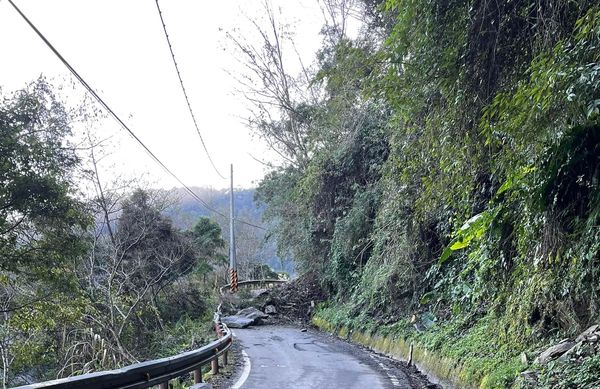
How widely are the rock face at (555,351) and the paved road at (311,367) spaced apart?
2768 millimetres

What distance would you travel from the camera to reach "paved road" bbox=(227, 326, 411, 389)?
805 centimetres

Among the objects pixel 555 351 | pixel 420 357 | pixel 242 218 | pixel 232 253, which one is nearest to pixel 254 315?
pixel 232 253

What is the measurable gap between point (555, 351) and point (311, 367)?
5208 millimetres

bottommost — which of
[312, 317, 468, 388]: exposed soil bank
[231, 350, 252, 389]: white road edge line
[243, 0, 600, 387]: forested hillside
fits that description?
[312, 317, 468, 388]: exposed soil bank

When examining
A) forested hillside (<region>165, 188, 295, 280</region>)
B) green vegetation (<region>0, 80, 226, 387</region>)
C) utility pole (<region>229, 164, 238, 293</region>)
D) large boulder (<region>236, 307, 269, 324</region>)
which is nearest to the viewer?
green vegetation (<region>0, 80, 226, 387</region>)

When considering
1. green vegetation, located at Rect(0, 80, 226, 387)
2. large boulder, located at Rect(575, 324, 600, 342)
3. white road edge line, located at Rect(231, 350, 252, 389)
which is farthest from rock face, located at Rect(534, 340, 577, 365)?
green vegetation, located at Rect(0, 80, 226, 387)

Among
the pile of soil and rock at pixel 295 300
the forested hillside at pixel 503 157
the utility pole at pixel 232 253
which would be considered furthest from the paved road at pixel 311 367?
the utility pole at pixel 232 253

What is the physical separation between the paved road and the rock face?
2768 millimetres

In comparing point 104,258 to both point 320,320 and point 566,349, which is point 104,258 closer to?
point 320,320

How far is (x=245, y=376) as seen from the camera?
8766 millimetres

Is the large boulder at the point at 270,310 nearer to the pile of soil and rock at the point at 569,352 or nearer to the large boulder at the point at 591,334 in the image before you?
the pile of soil and rock at the point at 569,352

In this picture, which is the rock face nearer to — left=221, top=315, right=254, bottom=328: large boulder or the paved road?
the paved road

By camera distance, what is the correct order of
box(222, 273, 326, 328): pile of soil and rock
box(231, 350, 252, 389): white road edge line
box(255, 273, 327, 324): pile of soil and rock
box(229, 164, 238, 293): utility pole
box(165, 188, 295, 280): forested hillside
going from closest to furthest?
1. box(231, 350, 252, 389): white road edge line
2. box(222, 273, 326, 328): pile of soil and rock
3. box(255, 273, 327, 324): pile of soil and rock
4. box(229, 164, 238, 293): utility pole
5. box(165, 188, 295, 280): forested hillside

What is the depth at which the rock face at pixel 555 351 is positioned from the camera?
559cm
